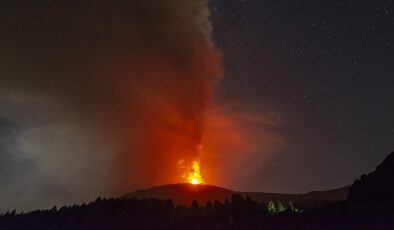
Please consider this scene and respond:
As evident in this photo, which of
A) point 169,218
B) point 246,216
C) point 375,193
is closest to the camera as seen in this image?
point 375,193

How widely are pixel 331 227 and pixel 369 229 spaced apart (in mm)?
13037

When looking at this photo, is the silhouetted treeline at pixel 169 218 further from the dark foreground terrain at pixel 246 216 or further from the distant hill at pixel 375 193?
the distant hill at pixel 375 193

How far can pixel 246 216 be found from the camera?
169 meters

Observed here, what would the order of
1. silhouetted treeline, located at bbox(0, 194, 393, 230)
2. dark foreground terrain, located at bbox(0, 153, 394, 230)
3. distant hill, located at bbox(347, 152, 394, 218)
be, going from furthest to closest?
1. silhouetted treeline, located at bbox(0, 194, 393, 230)
2. dark foreground terrain, located at bbox(0, 153, 394, 230)
3. distant hill, located at bbox(347, 152, 394, 218)

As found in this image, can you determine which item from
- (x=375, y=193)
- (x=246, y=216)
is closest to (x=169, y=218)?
(x=246, y=216)

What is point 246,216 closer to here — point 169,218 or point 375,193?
point 169,218

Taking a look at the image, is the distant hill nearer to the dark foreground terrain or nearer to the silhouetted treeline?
the dark foreground terrain

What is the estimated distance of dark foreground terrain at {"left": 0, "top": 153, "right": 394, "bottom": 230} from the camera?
113 meters

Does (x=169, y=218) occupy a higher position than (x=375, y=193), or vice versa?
(x=169, y=218)

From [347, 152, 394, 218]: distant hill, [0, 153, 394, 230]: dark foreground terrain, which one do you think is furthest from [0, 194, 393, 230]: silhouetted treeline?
[347, 152, 394, 218]: distant hill

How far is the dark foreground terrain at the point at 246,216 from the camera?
4468 inches

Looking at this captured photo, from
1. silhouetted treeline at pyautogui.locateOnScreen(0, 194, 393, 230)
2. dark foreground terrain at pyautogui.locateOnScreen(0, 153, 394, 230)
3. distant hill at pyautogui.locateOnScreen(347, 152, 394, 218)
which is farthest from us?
silhouetted treeline at pyautogui.locateOnScreen(0, 194, 393, 230)

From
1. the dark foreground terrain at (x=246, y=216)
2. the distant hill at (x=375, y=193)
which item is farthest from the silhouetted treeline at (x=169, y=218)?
the distant hill at (x=375, y=193)

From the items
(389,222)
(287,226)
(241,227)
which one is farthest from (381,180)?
(241,227)
